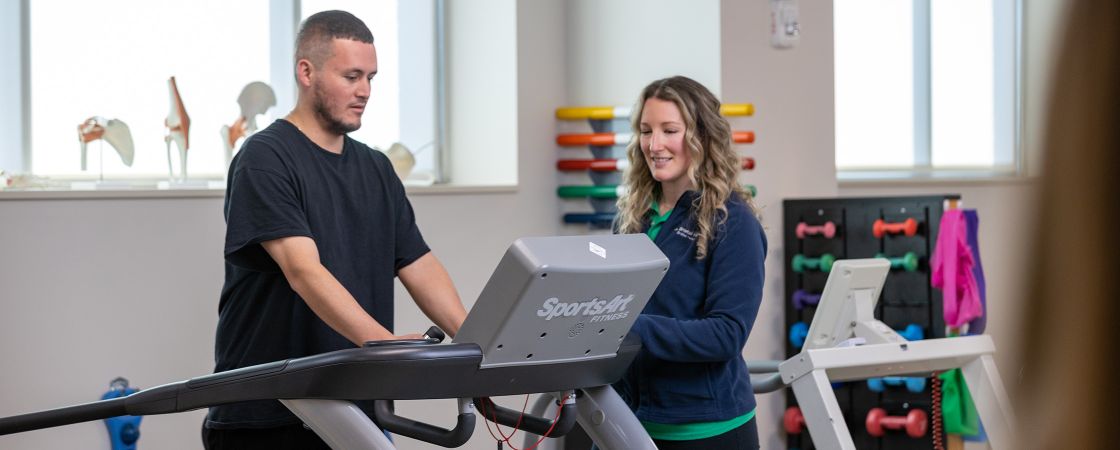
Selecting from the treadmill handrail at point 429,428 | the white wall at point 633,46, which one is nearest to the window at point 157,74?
the white wall at point 633,46

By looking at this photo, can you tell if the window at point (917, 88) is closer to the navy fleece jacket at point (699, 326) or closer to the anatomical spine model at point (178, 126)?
the anatomical spine model at point (178, 126)

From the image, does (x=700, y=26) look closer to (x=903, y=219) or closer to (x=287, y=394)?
(x=903, y=219)

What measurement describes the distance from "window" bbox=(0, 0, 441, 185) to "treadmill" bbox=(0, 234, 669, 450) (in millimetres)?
2108

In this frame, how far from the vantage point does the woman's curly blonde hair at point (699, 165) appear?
2.25 m

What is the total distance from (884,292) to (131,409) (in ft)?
10.4

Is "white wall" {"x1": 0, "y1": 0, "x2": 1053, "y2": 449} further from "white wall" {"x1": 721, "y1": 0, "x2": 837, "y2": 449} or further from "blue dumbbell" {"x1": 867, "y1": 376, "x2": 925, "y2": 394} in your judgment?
"blue dumbbell" {"x1": 867, "y1": 376, "x2": 925, "y2": 394}

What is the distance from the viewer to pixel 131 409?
1921mm

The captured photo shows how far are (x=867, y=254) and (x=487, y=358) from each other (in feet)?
9.81

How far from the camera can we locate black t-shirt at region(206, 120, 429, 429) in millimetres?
1999

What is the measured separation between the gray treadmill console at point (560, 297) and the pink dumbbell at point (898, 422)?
2581 millimetres

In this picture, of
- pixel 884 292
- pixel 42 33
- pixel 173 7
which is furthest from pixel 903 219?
pixel 42 33

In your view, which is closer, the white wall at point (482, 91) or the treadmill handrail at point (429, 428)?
the treadmill handrail at point (429, 428)

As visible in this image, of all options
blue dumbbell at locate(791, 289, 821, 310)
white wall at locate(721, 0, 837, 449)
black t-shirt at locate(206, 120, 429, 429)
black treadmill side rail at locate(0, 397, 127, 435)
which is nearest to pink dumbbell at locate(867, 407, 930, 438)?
white wall at locate(721, 0, 837, 449)

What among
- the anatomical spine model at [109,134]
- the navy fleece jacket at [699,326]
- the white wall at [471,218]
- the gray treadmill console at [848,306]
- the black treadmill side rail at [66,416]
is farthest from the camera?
the anatomical spine model at [109,134]
